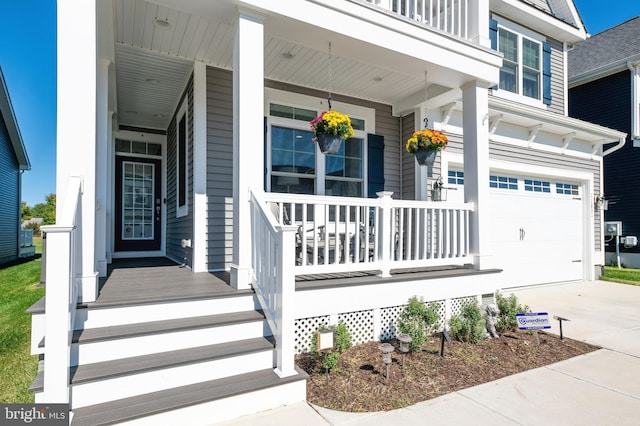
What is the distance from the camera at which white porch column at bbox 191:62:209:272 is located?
4.57 metres

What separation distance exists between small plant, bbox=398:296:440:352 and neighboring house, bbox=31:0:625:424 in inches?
8.2

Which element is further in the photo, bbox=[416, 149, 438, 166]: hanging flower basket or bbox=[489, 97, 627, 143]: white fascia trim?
bbox=[489, 97, 627, 143]: white fascia trim

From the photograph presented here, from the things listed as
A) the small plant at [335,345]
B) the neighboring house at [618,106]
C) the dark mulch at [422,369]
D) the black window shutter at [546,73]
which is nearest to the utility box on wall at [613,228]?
the neighboring house at [618,106]

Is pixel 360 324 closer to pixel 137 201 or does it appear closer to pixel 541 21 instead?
pixel 137 201

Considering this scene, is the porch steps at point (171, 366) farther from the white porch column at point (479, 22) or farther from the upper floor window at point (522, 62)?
the upper floor window at point (522, 62)

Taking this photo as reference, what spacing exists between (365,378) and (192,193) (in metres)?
3.27

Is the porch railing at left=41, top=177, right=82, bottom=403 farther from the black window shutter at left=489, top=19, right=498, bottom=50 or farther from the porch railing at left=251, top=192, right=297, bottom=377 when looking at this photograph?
the black window shutter at left=489, top=19, right=498, bottom=50

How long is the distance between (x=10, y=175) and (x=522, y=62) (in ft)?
50.4

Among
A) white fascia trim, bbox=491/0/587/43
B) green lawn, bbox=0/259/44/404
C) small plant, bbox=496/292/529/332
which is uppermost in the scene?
white fascia trim, bbox=491/0/587/43

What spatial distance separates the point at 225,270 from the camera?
469cm

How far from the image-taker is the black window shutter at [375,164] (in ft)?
19.3

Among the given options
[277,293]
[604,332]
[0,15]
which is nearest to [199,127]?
[277,293]

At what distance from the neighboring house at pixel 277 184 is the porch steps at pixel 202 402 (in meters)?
0.01

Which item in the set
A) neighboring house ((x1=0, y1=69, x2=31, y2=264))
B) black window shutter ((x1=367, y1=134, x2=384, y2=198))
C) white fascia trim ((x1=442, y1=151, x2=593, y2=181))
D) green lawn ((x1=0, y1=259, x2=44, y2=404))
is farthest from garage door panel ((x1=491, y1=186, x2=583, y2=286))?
neighboring house ((x1=0, y1=69, x2=31, y2=264))
